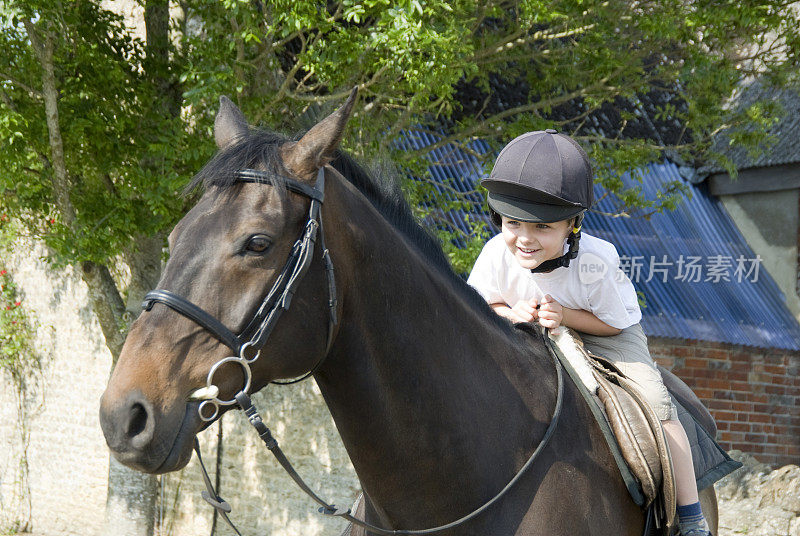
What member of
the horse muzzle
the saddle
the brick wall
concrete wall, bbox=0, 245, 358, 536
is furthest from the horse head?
the brick wall

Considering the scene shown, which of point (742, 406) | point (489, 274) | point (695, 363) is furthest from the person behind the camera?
point (742, 406)

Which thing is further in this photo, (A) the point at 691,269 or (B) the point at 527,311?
(A) the point at 691,269

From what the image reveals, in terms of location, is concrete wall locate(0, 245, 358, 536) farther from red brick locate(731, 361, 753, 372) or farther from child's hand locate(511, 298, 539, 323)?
child's hand locate(511, 298, 539, 323)

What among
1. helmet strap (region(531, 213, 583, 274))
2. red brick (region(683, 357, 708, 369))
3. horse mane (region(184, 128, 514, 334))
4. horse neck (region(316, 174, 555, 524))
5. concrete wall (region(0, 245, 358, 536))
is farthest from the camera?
red brick (region(683, 357, 708, 369))

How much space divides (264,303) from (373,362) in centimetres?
42

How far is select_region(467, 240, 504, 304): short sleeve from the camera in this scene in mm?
3094

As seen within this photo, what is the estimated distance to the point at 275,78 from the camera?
23.3 ft

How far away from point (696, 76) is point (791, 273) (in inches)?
212

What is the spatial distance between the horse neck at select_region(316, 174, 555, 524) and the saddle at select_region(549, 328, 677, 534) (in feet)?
0.99

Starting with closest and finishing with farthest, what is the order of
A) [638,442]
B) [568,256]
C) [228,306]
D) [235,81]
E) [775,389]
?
[228,306] < [638,442] < [568,256] < [235,81] < [775,389]

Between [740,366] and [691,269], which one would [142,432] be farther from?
[691,269]

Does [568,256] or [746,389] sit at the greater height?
[568,256]

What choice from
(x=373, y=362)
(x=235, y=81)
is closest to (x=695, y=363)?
(x=235, y=81)

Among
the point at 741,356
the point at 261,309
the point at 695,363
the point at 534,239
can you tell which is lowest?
the point at 741,356
